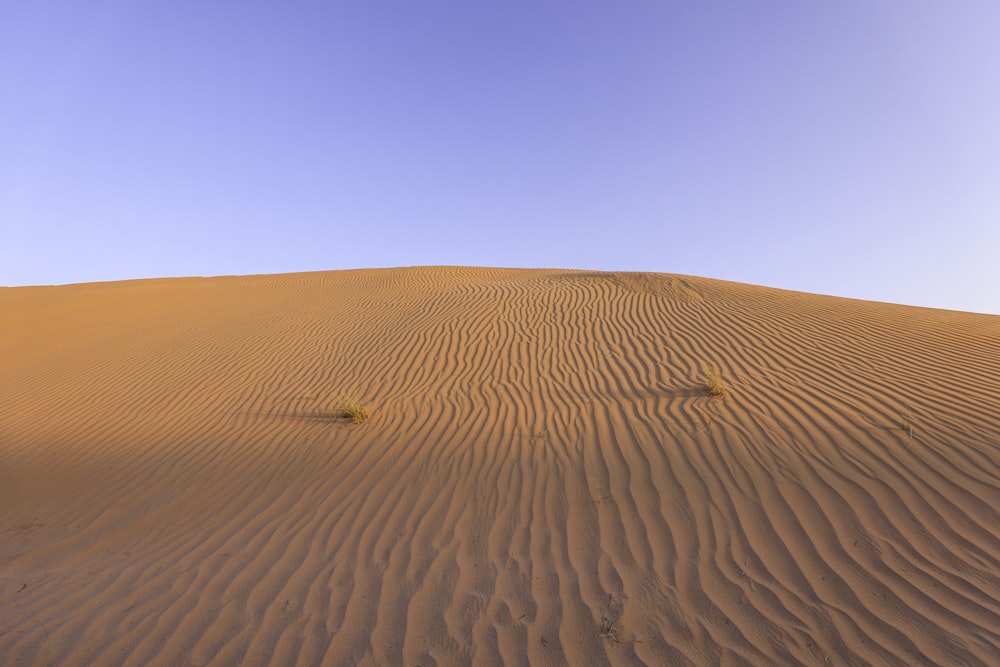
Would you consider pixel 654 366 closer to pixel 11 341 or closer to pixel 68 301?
pixel 11 341

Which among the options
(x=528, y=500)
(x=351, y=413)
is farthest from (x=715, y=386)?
(x=351, y=413)

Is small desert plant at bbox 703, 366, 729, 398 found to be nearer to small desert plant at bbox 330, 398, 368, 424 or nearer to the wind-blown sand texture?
the wind-blown sand texture

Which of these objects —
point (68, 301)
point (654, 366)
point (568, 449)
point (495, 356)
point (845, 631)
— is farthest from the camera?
point (68, 301)

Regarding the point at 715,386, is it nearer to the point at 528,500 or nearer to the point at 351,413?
the point at 528,500

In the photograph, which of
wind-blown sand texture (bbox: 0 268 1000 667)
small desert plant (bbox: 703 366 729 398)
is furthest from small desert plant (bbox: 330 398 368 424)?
small desert plant (bbox: 703 366 729 398)

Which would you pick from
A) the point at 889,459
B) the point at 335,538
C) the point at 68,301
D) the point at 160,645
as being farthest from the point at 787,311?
the point at 68,301

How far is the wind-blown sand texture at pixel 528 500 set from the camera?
320cm

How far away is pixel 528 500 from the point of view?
486 centimetres

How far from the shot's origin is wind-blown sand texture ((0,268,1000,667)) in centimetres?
320

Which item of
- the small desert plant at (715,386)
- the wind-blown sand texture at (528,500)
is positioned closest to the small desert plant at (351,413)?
the wind-blown sand texture at (528,500)

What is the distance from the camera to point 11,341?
13.4 metres

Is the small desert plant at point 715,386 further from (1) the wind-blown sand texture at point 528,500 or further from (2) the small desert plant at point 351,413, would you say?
(2) the small desert plant at point 351,413

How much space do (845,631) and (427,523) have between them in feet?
9.55

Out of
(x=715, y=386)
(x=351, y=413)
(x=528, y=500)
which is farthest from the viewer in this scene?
(x=351, y=413)
